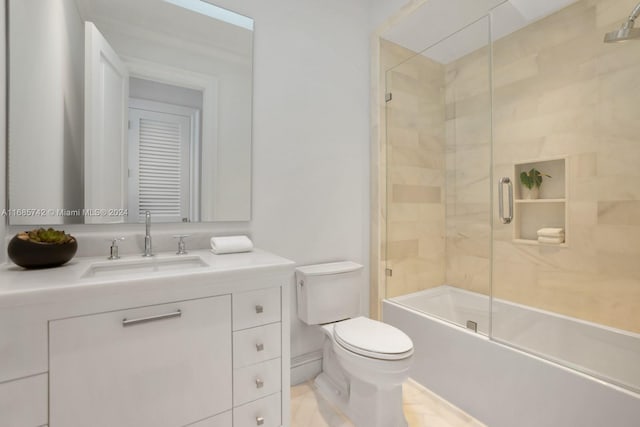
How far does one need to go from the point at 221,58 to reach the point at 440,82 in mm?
1785

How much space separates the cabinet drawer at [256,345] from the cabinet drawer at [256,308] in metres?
0.03

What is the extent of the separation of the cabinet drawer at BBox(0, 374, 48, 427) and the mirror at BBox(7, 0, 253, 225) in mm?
680

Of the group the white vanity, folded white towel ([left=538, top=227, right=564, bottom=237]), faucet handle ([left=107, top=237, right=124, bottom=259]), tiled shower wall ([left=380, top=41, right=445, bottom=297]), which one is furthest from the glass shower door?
faucet handle ([left=107, top=237, right=124, bottom=259])

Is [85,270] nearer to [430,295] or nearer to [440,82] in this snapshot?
[430,295]

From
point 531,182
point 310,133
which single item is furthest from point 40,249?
point 531,182

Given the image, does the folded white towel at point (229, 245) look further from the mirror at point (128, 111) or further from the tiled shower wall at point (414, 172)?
the tiled shower wall at point (414, 172)

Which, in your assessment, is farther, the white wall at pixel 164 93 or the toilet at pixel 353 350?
the white wall at pixel 164 93

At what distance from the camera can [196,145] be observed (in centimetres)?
156

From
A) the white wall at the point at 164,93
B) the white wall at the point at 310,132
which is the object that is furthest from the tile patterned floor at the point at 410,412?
the white wall at the point at 164,93

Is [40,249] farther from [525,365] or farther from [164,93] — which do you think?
[525,365]

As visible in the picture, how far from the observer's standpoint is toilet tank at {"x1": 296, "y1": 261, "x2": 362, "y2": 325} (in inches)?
68.6

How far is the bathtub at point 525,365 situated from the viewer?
118 cm

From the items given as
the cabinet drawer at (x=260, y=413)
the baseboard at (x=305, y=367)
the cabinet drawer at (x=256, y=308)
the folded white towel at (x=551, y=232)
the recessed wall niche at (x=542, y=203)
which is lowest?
the baseboard at (x=305, y=367)

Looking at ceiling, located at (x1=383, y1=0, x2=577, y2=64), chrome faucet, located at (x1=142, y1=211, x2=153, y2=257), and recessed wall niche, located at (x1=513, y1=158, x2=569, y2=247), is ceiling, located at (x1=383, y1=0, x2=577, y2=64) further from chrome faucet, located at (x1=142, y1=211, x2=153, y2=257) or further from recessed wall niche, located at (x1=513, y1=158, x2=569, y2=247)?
chrome faucet, located at (x1=142, y1=211, x2=153, y2=257)
